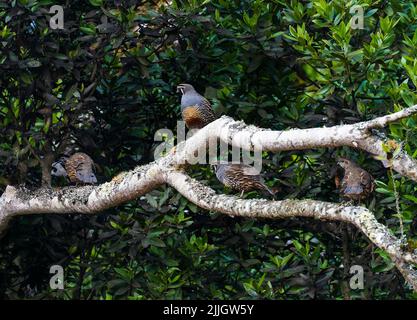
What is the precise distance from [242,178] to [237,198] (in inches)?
30.8

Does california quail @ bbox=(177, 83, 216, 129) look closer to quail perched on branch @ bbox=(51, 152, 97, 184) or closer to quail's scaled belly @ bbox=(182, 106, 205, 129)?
quail's scaled belly @ bbox=(182, 106, 205, 129)

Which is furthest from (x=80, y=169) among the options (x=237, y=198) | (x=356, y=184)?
(x=356, y=184)

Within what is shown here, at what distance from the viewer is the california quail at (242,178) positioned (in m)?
7.39

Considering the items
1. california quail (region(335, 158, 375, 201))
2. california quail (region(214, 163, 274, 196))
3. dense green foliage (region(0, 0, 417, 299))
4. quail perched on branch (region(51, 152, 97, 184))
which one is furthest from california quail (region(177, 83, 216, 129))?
california quail (region(335, 158, 375, 201))

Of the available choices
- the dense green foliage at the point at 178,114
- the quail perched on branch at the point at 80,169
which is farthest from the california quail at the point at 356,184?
the quail perched on branch at the point at 80,169

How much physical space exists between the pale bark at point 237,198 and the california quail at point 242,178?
58 centimetres

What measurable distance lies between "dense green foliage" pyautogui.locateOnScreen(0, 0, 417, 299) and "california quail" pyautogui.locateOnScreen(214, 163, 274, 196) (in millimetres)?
437

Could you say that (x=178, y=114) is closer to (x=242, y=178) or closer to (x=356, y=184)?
(x=242, y=178)

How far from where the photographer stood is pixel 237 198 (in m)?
6.64

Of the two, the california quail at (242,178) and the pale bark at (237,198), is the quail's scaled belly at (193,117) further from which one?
the pale bark at (237,198)

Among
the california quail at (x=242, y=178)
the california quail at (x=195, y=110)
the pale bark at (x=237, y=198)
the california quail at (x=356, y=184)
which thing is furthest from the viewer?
the california quail at (x=195, y=110)

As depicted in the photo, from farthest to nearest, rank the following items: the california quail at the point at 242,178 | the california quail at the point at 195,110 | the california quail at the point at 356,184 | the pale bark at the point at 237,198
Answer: the california quail at the point at 195,110 < the california quail at the point at 242,178 < the california quail at the point at 356,184 < the pale bark at the point at 237,198

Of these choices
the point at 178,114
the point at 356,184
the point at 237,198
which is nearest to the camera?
the point at 237,198
